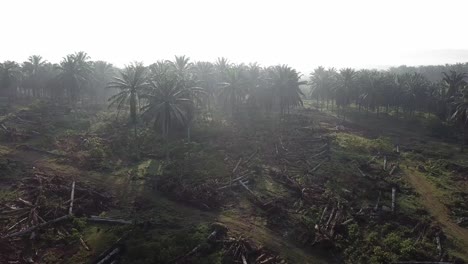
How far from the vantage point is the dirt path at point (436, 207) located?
29266mm

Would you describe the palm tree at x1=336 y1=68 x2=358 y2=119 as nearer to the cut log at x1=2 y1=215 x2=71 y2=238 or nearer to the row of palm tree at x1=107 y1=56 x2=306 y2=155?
the row of palm tree at x1=107 y1=56 x2=306 y2=155

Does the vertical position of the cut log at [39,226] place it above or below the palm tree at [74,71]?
below

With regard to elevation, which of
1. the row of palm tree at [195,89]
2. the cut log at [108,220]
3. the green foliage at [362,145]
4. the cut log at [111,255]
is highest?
the row of palm tree at [195,89]

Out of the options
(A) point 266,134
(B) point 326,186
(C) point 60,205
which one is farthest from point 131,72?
(B) point 326,186

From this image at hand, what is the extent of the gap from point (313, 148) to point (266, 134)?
9.59 meters

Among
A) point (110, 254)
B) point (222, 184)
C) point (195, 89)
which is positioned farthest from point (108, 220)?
point (195, 89)

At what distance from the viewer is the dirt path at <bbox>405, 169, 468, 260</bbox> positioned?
96.0 feet

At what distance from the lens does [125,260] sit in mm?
25250

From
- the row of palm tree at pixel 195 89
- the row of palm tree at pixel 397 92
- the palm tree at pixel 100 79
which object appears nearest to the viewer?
the row of palm tree at pixel 195 89

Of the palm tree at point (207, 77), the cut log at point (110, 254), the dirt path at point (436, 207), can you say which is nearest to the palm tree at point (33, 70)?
the palm tree at point (207, 77)

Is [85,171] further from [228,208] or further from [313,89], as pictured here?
[313,89]

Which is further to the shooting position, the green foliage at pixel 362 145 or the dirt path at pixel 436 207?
the green foliage at pixel 362 145

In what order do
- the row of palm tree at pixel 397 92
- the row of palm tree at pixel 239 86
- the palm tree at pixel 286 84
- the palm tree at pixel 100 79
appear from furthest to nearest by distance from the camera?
the palm tree at pixel 100 79 < the row of palm tree at pixel 397 92 < the palm tree at pixel 286 84 < the row of palm tree at pixel 239 86

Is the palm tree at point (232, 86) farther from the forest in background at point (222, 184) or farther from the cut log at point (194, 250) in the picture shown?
the cut log at point (194, 250)
